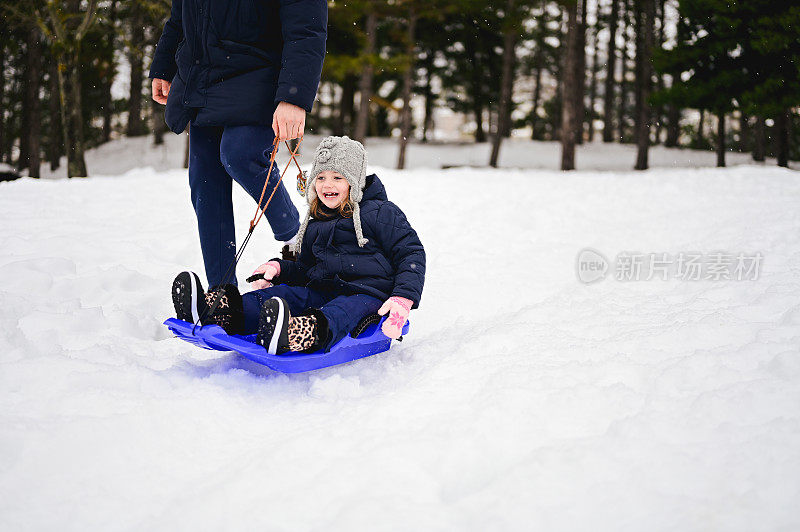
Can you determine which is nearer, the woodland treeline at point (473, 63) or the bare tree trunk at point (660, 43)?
the woodland treeline at point (473, 63)

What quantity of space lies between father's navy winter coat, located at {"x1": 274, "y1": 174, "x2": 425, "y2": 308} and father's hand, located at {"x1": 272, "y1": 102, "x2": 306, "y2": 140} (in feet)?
1.49

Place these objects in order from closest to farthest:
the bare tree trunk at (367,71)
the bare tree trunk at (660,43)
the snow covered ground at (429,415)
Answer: the snow covered ground at (429,415) < the bare tree trunk at (367,71) < the bare tree trunk at (660,43)

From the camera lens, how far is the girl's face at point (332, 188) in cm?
269

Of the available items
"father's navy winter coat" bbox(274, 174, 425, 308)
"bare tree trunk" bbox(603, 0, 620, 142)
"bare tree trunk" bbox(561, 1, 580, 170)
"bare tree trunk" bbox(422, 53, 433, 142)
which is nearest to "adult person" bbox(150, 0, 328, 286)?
"father's navy winter coat" bbox(274, 174, 425, 308)

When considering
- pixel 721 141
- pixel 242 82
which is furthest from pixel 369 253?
pixel 721 141

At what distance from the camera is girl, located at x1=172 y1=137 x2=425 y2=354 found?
229 cm

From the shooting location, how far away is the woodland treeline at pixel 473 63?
12297mm

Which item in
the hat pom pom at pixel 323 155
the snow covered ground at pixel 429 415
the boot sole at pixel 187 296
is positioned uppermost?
the hat pom pom at pixel 323 155

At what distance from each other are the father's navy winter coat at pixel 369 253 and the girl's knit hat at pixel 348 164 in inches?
2.2

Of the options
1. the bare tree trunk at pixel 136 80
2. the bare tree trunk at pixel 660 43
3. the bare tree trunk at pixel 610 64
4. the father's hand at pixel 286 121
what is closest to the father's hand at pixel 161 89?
the father's hand at pixel 286 121

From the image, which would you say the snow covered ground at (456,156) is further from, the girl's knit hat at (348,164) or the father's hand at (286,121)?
the father's hand at (286,121)

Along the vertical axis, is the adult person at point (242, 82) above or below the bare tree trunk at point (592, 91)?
below

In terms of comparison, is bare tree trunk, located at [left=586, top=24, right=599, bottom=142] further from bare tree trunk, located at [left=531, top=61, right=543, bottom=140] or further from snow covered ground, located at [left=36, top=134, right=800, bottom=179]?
snow covered ground, located at [left=36, top=134, right=800, bottom=179]

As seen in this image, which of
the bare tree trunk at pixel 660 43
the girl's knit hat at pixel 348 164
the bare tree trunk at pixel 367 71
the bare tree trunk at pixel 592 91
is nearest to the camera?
the girl's knit hat at pixel 348 164
